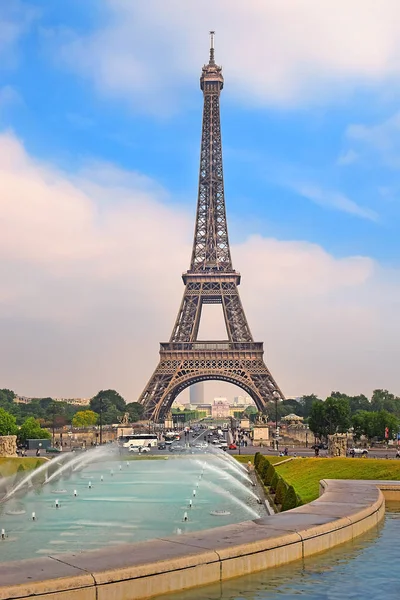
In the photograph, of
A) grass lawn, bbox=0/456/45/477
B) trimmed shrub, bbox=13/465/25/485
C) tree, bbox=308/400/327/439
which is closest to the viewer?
trimmed shrub, bbox=13/465/25/485

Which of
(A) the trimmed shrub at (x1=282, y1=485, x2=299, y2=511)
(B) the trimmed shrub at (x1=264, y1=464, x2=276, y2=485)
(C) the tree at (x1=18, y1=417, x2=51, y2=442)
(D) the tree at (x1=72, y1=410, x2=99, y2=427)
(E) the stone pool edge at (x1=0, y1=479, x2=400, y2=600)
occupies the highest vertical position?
(D) the tree at (x1=72, y1=410, x2=99, y2=427)

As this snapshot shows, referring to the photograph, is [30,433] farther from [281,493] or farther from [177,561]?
[177,561]

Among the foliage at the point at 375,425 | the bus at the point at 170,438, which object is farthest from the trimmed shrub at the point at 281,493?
the bus at the point at 170,438

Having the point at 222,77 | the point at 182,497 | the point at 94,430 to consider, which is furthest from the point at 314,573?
the point at 222,77

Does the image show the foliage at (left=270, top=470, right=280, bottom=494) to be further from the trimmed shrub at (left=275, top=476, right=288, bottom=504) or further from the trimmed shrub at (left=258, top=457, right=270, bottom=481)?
the trimmed shrub at (left=258, top=457, right=270, bottom=481)

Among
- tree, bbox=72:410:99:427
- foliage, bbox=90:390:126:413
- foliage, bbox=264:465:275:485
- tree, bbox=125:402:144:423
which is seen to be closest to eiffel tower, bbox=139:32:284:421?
tree, bbox=125:402:144:423

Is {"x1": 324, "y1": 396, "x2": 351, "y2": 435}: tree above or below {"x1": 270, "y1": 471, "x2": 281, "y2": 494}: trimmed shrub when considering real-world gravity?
above
